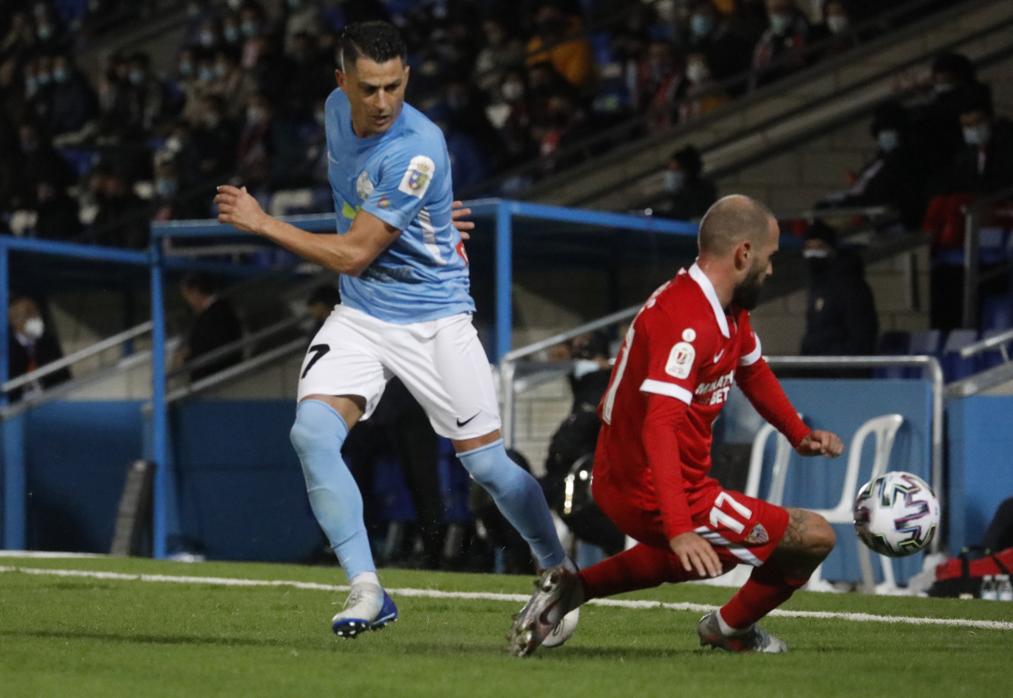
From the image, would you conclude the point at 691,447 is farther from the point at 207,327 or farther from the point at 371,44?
the point at 207,327

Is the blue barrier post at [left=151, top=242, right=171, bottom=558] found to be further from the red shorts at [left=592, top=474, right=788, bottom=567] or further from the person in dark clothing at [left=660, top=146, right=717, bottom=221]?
the red shorts at [left=592, top=474, right=788, bottom=567]

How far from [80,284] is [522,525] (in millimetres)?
11700

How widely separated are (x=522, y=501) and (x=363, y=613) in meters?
0.91

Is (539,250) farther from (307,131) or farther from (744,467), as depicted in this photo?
(307,131)

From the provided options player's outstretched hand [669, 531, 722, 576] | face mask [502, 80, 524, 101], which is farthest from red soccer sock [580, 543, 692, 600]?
face mask [502, 80, 524, 101]

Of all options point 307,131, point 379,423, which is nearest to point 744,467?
point 379,423

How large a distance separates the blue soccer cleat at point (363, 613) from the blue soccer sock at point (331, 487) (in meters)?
0.19

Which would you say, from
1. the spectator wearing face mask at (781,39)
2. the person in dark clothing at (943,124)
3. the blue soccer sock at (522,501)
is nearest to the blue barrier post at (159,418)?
the spectator wearing face mask at (781,39)

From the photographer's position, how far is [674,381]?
5949 millimetres

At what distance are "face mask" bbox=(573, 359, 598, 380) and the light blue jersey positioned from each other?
5.37 meters

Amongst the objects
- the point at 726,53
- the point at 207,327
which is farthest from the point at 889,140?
the point at 207,327

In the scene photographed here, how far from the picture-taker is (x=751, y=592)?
6.40 m

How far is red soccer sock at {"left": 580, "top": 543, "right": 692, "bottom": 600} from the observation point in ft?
20.9

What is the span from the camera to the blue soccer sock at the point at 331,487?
657 centimetres
